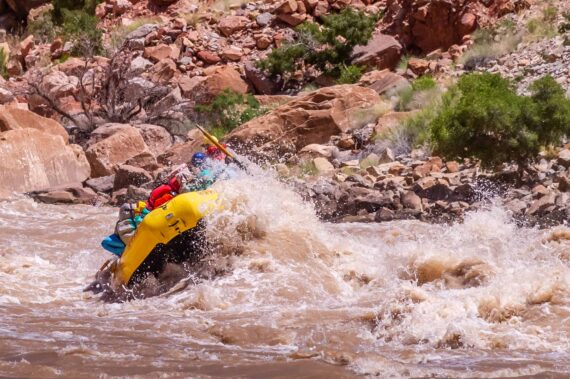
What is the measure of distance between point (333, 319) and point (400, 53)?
18.0 metres

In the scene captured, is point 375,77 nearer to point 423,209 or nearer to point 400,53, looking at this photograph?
point 400,53

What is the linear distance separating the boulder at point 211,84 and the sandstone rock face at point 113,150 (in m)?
5.53

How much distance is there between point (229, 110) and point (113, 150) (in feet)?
15.8

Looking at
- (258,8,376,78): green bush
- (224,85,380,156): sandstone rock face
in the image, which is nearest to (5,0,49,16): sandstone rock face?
(258,8,376,78): green bush

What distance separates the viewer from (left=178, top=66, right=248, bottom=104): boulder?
23.8m

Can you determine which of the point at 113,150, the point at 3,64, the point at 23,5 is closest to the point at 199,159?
the point at 113,150

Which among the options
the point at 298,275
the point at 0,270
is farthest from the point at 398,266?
the point at 0,270

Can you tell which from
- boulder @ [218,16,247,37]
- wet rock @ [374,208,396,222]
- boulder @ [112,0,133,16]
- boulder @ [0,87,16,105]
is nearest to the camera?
wet rock @ [374,208,396,222]

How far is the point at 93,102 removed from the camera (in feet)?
78.4

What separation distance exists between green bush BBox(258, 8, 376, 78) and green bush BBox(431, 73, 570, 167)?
1050cm

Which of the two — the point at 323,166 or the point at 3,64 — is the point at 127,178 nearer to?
the point at 323,166

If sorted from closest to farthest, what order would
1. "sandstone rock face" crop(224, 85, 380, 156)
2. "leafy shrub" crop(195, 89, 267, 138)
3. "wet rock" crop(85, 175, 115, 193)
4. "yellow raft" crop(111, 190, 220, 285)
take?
1. "yellow raft" crop(111, 190, 220, 285)
2. "wet rock" crop(85, 175, 115, 193)
3. "sandstone rock face" crop(224, 85, 380, 156)
4. "leafy shrub" crop(195, 89, 267, 138)

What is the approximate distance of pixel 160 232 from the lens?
809 cm

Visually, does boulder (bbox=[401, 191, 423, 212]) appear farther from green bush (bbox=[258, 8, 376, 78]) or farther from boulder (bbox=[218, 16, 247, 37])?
boulder (bbox=[218, 16, 247, 37])
